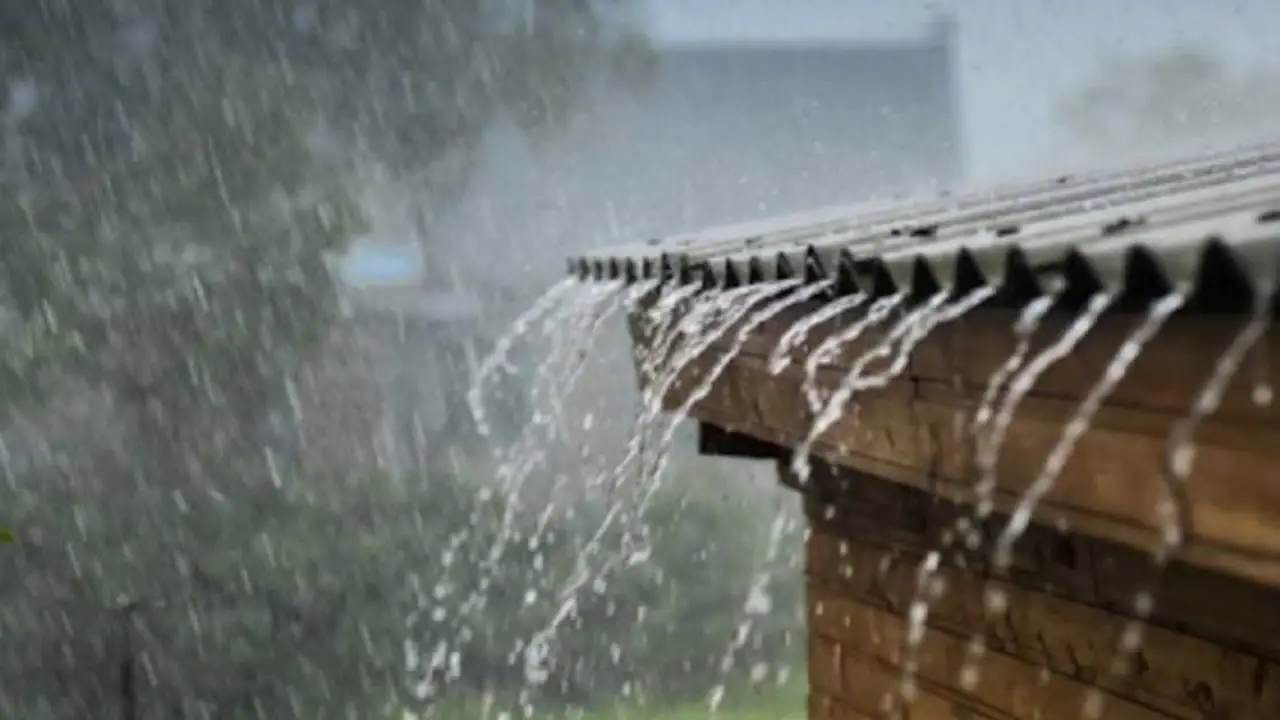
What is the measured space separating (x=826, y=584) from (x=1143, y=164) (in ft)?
2.94

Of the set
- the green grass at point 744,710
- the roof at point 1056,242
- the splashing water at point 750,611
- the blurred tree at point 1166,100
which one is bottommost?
the green grass at point 744,710

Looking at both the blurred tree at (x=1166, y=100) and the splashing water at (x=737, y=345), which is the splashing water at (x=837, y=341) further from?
the blurred tree at (x=1166, y=100)

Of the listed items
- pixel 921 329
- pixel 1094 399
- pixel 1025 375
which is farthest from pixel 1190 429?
pixel 921 329

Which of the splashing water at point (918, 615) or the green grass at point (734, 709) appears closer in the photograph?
the splashing water at point (918, 615)

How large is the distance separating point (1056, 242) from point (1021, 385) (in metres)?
0.18

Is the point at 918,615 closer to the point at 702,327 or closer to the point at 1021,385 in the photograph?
the point at 702,327

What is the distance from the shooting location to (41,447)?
1013cm

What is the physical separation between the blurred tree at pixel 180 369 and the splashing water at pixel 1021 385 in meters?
8.73

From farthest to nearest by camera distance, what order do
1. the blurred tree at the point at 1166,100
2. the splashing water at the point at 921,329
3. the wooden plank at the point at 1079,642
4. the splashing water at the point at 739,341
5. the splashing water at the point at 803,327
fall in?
the blurred tree at the point at 1166,100, the splashing water at the point at 739,341, the splashing water at the point at 803,327, the wooden plank at the point at 1079,642, the splashing water at the point at 921,329

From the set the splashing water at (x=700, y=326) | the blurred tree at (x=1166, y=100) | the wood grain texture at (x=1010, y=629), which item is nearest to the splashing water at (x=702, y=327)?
the splashing water at (x=700, y=326)

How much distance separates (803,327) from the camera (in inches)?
81.7

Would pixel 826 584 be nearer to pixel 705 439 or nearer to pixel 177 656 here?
pixel 705 439

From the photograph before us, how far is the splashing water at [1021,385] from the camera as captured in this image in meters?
1.27

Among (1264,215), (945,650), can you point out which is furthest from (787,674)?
(1264,215)
